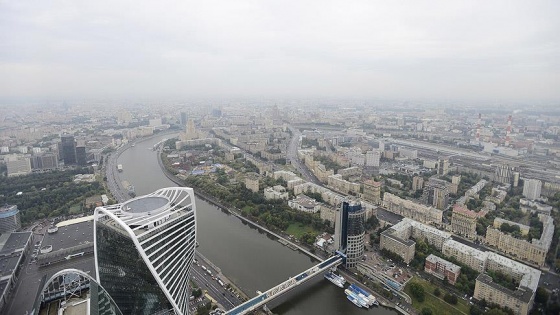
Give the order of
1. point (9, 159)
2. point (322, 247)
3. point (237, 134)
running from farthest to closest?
point (237, 134) → point (9, 159) → point (322, 247)

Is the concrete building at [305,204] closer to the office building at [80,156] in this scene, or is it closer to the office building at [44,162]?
the office building at [80,156]

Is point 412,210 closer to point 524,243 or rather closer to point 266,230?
point 524,243

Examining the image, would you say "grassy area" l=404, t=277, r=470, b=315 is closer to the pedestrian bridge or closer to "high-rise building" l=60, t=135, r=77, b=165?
the pedestrian bridge

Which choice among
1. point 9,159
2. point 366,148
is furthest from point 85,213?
point 366,148

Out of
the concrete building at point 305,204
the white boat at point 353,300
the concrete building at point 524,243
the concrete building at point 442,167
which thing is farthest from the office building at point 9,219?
the concrete building at point 442,167

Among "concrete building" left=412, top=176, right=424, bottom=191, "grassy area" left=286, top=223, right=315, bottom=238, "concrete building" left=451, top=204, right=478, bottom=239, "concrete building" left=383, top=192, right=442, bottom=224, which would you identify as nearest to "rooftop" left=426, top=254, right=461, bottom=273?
"concrete building" left=451, top=204, right=478, bottom=239

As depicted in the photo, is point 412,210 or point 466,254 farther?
point 412,210

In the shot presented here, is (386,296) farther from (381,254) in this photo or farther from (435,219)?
(435,219)

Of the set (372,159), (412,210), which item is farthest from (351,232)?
(372,159)
